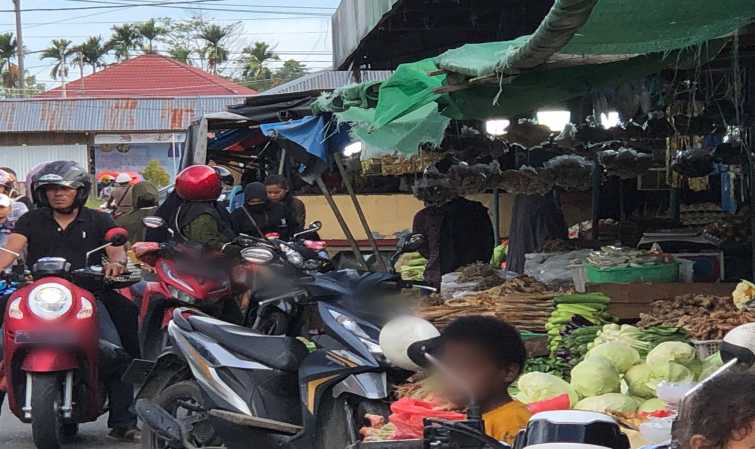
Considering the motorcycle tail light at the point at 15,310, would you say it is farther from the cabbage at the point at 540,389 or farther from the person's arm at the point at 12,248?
the cabbage at the point at 540,389

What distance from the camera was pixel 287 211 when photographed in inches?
431

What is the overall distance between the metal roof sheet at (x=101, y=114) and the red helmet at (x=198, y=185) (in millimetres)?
33563

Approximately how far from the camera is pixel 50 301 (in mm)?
6793

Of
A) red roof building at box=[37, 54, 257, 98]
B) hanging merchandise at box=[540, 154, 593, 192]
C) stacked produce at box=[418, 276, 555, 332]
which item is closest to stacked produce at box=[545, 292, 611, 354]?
stacked produce at box=[418, 276, 555, 332]

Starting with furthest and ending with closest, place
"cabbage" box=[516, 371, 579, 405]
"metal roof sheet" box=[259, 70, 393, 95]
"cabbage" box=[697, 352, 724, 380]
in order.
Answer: "metal roof sheet" box=[259, 70, 393, 95] → "cabbage" box=[697, 352, 724, 380] → "cabbage" box=[516, 371, 579, 405]

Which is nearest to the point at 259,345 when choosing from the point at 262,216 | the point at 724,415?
the point at 724,415

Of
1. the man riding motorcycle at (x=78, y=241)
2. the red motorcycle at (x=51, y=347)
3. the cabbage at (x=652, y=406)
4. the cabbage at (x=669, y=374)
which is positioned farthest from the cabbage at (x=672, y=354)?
the man riding motorcycle at (x=78, y=241)

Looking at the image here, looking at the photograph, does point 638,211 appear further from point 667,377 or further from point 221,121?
point 667,377

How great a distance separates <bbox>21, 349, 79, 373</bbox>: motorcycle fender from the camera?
668 centimetres

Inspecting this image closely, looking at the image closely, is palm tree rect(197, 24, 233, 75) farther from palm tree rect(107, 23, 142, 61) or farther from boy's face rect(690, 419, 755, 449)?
boy's face rect(690, 419, 755, 449)

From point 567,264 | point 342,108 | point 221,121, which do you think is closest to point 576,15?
point 567,264

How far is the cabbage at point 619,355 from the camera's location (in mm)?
5809

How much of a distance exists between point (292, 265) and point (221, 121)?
716cm

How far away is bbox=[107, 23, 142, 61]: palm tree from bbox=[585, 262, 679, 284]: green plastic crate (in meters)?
62.7
